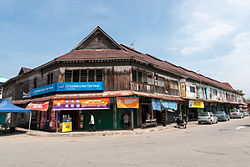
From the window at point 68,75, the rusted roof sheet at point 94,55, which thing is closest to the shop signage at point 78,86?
the window at point 68,75

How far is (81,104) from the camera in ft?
50.5

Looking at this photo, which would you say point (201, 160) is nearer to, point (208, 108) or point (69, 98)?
point (69, 98)

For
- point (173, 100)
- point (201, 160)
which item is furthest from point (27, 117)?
point (201, 160)

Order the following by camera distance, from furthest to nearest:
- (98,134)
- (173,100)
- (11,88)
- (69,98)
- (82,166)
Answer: (11,88)
(173,100)
(69,98)
(98,134)
(82,166)

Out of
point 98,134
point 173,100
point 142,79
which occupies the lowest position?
point 98,134

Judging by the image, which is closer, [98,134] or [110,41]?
[98,134]

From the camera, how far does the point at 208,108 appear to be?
117 ft

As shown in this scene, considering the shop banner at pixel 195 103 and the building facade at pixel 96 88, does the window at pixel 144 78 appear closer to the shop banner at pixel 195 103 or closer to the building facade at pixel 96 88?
the building facade at pixel 96 88

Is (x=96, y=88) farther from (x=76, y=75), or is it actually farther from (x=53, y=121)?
(x=53, y=121)

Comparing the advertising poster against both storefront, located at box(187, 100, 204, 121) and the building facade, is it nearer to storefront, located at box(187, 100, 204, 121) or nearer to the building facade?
the building facade

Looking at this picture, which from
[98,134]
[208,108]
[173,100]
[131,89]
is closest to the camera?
[98,134]

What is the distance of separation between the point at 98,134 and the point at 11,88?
21485 millimetres

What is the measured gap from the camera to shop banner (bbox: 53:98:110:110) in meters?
15.2

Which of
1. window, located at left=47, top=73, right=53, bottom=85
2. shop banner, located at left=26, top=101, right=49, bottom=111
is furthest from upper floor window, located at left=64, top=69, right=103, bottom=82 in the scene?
shop banner, located at left=26, top=101, right=49, bottom=111
